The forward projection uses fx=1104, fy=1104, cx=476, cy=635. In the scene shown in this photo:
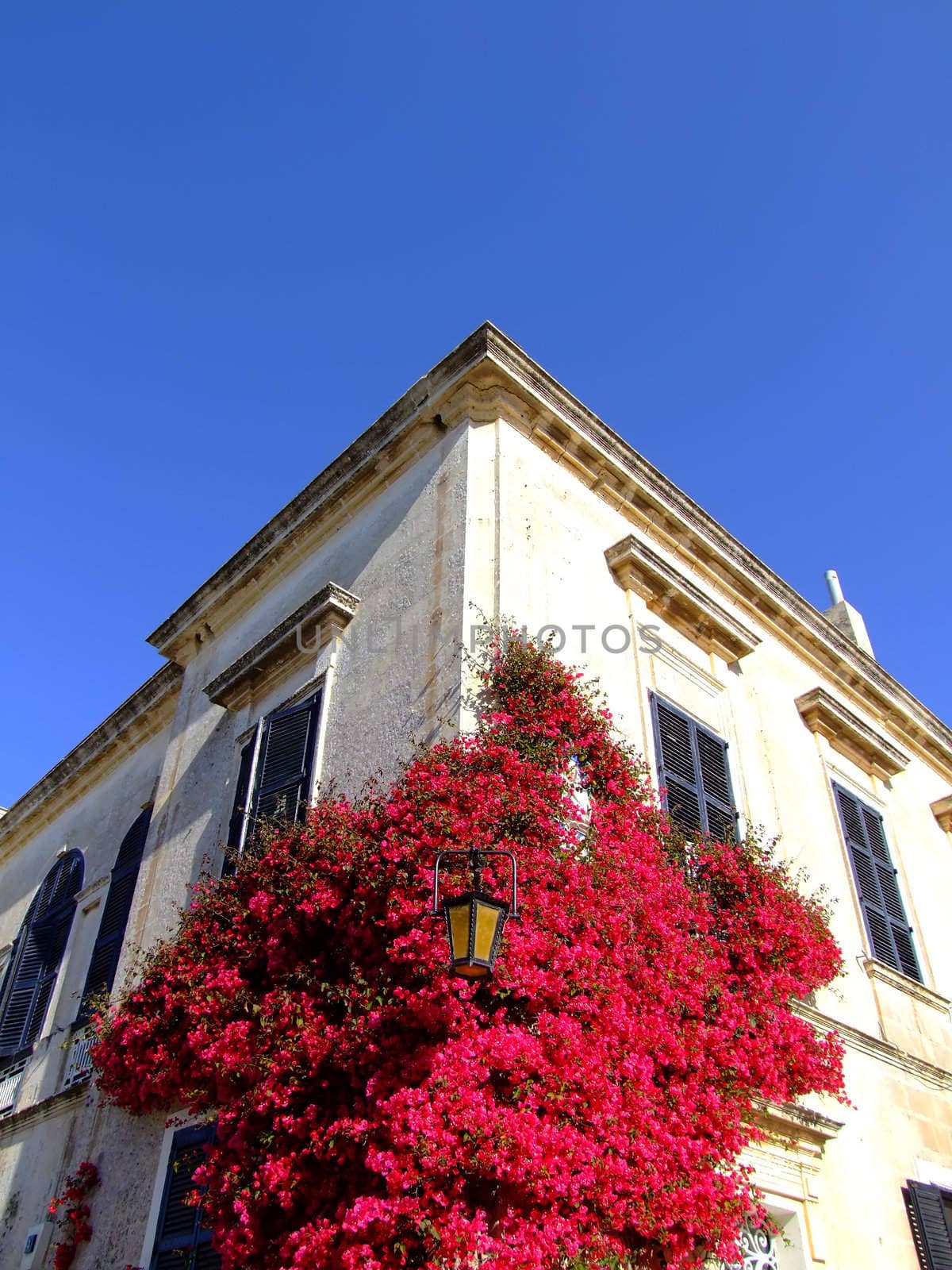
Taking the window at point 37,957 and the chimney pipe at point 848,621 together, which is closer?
the window at point 37,957

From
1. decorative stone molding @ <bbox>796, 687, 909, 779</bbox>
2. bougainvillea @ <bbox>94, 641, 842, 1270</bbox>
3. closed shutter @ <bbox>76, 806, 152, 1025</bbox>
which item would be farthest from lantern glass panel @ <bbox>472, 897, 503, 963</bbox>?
decorative stone molding @ <bbox>796, 687, 909, 779</bbox>

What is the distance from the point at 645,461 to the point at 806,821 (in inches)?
149

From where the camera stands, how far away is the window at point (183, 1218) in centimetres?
700

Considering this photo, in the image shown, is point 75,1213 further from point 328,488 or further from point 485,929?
point 328,488

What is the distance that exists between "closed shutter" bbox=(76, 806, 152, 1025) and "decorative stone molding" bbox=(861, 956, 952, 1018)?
268 inches

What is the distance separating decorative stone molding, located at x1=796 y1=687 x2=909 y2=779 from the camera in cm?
1152

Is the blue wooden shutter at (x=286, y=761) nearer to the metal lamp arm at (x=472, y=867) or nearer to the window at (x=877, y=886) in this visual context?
the metal lamp arm at (x=472, y=867)

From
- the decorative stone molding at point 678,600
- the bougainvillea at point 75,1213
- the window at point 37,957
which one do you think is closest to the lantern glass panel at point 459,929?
the bougainvillea at point 75,1213

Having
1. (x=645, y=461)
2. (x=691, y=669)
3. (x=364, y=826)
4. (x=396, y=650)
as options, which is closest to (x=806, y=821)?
(x=691, y=669)

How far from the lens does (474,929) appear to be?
5473 mm

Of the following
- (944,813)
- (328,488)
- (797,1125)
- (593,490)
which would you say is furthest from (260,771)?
(944,813)

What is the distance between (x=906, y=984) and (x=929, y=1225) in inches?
88.2

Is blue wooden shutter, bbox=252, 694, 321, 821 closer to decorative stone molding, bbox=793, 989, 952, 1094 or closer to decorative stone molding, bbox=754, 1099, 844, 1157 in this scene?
decorative stone molding, bbox=754, 1099, 844, 1157

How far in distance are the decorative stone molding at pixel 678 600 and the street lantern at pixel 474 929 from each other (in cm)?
478
